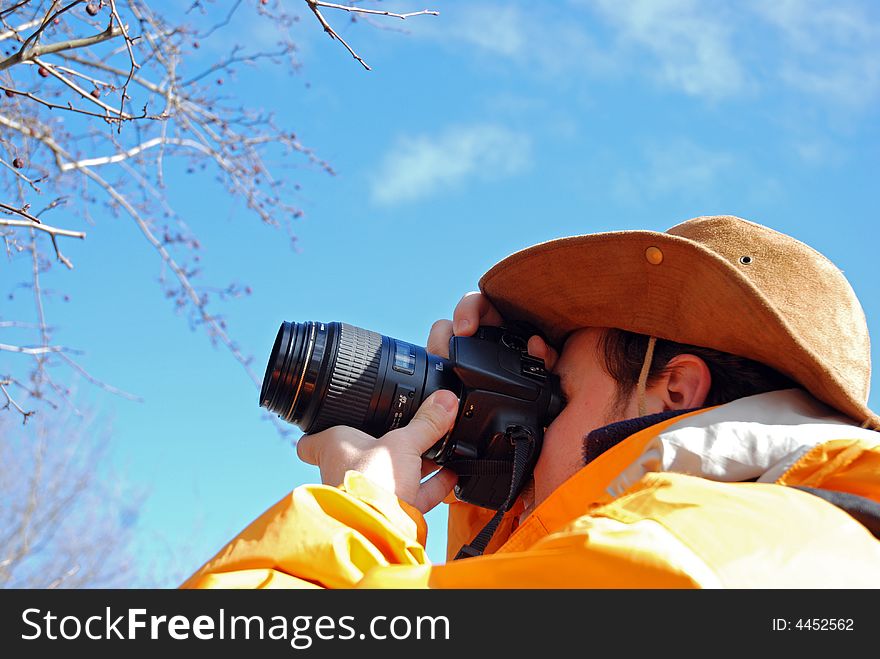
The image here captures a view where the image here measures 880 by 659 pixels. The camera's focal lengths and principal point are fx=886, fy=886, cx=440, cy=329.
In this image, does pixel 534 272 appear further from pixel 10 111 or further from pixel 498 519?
pixel 10 111

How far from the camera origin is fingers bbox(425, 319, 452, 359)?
1970mm

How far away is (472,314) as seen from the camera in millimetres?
1887

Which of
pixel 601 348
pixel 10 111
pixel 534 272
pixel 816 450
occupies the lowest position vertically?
pixel 816 450

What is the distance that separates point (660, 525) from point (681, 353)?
676 millimetres

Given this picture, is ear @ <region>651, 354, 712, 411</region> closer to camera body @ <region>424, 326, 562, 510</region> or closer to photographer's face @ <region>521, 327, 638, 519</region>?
photographer's face @ <region>521, 327, 638, 519</region>

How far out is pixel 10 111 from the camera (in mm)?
2467

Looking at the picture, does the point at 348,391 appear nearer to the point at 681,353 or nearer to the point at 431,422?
the point at 431,422

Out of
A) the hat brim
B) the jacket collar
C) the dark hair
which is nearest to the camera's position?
the jacket collar

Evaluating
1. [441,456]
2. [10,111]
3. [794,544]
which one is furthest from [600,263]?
[10,111]

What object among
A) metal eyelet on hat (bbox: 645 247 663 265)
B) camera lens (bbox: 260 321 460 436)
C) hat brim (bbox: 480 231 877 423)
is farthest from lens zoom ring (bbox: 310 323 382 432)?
metal eyelet on hat (bbox: 645 247 663 265)

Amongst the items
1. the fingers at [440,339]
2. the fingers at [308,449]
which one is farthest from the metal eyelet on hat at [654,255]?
the fingers at [308,449]

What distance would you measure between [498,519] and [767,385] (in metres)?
0.56

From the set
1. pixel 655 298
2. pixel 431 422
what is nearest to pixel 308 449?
pixel 431 422
